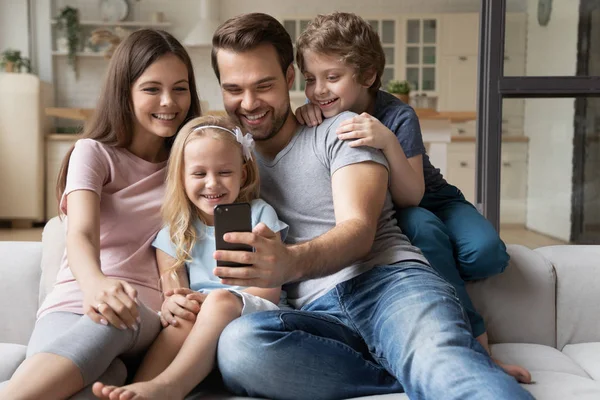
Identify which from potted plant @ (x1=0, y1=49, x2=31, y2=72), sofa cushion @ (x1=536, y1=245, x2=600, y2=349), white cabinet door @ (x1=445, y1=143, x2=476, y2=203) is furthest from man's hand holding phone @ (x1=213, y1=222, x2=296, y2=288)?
potted plant @ (x1=0, y1=49, x2=31, y2=72)

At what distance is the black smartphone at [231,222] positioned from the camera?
4.24 feet

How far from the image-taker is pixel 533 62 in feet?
11.0

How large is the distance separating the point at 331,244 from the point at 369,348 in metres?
0.27

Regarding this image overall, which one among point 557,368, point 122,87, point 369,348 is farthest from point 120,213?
point 557,368

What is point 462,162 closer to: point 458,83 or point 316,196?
point 458,83

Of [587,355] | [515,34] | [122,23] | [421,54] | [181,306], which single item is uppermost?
[122,23]

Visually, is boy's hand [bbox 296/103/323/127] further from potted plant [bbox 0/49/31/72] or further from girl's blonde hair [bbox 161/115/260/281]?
potted plant [bbox 0/49/31/72]

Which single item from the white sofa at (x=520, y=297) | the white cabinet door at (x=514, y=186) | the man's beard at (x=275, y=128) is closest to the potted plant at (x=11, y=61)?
the white cabinet door at (x=514, y=186)

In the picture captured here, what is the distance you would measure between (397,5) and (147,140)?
622cm

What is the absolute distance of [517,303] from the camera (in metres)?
1.94

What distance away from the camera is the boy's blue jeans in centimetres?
180

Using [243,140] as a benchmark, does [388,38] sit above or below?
above

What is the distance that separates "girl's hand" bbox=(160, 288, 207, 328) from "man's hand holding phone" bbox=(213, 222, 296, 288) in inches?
10.7

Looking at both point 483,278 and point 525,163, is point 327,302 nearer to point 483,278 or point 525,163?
point 483,278
